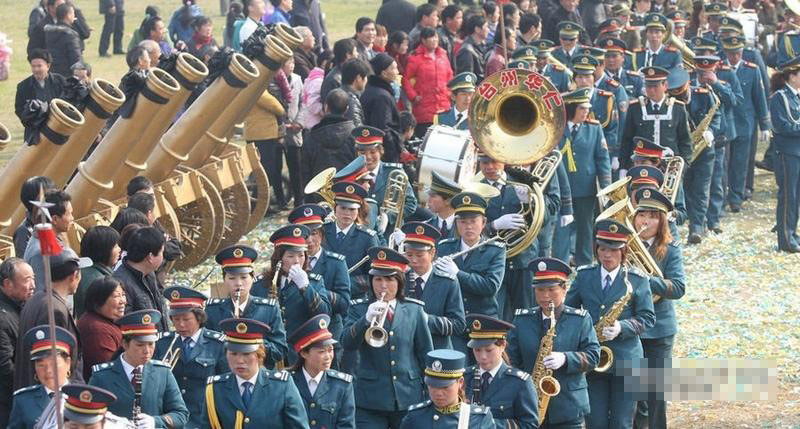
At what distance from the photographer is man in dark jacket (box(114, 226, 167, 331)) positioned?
12.0 m

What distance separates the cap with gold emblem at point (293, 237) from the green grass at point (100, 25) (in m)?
13.5

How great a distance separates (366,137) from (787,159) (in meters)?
5.72

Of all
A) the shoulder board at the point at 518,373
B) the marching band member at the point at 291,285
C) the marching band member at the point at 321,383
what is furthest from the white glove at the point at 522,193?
the marching band member at the point at 321,383

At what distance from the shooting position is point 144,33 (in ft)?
74.5

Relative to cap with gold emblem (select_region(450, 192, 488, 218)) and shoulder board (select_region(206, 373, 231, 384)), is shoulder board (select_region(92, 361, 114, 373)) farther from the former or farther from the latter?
cap with gold emblem (select_region(450, 192, 488, 218))

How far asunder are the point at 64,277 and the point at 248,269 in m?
1.26

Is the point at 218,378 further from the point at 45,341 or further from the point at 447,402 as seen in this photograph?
the point at 447,402

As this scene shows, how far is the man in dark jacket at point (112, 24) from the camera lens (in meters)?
31.5

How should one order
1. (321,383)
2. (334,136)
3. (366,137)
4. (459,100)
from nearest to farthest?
(321,383), (366,137), (459,100), (334,136)

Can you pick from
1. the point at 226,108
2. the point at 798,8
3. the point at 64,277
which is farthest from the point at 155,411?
the point at 798,8

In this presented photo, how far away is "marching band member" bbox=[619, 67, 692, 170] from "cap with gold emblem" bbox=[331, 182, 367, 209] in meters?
5.11

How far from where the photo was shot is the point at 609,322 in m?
11.9

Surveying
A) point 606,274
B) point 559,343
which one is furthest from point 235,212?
point 559,343

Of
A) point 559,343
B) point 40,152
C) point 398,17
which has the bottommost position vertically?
point 398,17
